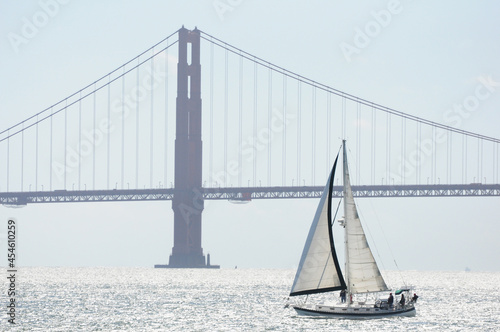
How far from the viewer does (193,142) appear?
118 metres

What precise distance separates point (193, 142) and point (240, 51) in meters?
13.0

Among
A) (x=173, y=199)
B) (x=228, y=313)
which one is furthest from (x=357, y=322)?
(x=173, y=199)

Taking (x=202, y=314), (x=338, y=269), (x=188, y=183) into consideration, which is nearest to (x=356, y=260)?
(x=338, y=269)

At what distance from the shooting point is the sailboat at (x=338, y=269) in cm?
4728

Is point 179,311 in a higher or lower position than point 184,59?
lower

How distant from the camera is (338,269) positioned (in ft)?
156

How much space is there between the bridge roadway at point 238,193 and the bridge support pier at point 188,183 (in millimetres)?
1044

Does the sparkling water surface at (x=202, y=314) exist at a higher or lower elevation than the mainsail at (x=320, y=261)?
lower

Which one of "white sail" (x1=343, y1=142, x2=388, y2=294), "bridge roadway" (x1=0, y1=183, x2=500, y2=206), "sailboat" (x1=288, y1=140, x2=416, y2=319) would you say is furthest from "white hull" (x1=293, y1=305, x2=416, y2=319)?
"bridge roadway" (x1=0, y1=183, x2=500, y2=206)

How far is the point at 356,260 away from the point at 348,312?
2.27 meters

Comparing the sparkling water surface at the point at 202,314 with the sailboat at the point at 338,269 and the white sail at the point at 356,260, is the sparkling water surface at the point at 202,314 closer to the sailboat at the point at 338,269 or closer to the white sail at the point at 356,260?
the sailboat at the point at 338,269

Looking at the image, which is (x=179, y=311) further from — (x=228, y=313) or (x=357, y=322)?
(x=357, y=322)

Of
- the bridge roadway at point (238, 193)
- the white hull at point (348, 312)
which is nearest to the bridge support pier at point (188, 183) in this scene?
the bridge roadway at point (238, 193)

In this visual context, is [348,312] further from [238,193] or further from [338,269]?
[238,193]
